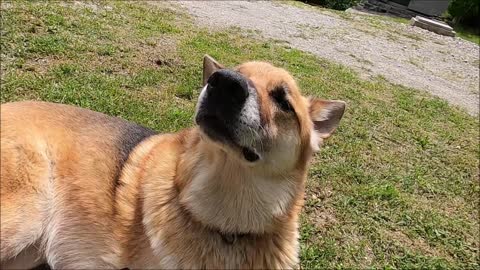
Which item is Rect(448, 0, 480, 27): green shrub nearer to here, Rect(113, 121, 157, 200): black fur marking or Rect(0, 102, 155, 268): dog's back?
Rect(113, 121, 157, 200): black fur marking

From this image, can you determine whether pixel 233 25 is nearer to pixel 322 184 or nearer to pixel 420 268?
pixel 322 184

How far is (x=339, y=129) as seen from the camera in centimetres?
737

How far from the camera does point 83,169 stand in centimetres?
355

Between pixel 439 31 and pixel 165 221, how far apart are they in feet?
75.7

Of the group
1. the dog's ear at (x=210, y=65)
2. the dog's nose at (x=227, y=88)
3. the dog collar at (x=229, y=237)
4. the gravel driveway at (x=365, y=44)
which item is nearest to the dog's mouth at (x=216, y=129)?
the dog's nose at (x=227, y=88)

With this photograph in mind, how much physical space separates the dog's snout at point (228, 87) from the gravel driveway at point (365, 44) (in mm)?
9101

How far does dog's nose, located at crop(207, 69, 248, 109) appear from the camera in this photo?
288cm

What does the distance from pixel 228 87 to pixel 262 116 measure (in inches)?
15.4

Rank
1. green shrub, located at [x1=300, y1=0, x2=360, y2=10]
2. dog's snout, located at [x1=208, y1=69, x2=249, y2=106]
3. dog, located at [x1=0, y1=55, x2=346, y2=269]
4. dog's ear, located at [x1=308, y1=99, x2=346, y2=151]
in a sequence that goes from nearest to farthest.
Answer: dog's snout, located at [x1=208, y1=69, x2=249, y2=106] → dog, located at [x1=0, y1=55, x2=346, y2=269] → dog's ear, located at [x1=308, y1=99, x2=346, y2=151] → green shrub, located at [x1=300, y1=0, x2=360, y2=10]

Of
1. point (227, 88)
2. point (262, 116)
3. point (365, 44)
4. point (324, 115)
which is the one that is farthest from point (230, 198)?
point (365, 44)

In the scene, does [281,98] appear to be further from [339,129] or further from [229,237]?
[339,129]

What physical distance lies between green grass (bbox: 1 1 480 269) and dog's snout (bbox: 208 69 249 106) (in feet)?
7.59

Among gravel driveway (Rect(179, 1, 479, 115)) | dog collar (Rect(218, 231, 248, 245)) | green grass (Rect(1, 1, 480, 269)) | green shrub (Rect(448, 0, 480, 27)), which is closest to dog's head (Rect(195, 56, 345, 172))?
dog collar (Rect(218, 231, 248, 245))

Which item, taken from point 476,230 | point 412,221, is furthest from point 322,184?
point 476,230
